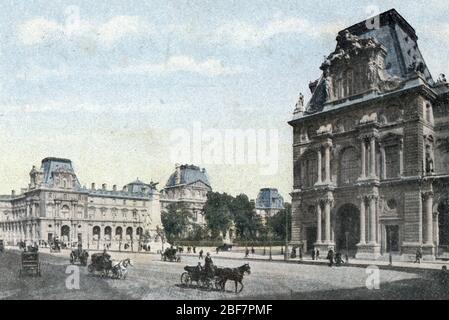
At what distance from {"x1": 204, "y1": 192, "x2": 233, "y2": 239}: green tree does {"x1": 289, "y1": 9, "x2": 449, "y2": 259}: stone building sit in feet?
122

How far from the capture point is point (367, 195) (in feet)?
119

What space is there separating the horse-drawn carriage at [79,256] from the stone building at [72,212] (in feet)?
155

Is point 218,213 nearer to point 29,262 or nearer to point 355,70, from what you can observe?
point 355,70

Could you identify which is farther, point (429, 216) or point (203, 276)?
point (429, 216)

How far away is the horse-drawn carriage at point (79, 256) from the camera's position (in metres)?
30.0

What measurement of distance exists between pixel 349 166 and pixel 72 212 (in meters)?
66.4

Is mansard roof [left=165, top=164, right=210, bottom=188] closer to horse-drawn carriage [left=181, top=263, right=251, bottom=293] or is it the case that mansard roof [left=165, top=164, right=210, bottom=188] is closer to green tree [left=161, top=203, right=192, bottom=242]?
green tree [left=161, top=203, right=192, bottom=242]

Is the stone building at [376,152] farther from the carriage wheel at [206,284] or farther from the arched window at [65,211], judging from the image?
the arched window at [65,211]

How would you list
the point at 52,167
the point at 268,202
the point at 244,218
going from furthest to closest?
the point at 268,202 < the point at 52,167 < the point at 244,218

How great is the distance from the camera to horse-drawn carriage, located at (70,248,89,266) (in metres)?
30.0

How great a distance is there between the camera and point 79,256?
30891 millimetres


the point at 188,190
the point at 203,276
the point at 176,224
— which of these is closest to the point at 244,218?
the point at 176,224

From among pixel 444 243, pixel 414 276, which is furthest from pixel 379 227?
pixel 414 276
